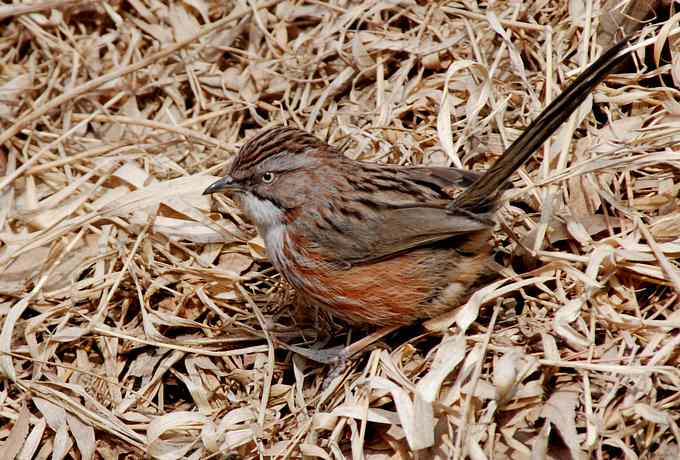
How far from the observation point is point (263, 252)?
516 cm

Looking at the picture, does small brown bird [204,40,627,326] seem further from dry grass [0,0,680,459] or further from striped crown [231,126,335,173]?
dry grass [0,0,680,459]

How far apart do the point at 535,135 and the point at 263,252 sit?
69.7 inches

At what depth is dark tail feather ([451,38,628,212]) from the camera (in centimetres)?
392

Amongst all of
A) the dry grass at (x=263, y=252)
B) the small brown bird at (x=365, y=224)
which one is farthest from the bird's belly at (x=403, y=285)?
the dry grass at (x=263, y=252)

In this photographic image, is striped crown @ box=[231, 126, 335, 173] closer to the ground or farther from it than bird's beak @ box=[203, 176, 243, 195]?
farther from it

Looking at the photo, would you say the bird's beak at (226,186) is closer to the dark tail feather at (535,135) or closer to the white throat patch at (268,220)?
the white throat patch at (268,220)

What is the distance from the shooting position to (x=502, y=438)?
3840 millimetres

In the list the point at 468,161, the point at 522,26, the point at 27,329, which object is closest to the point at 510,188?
the point at 468,161

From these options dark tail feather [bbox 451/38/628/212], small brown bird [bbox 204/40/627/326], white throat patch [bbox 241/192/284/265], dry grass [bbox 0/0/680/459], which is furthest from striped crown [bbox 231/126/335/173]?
dark tail feather [bbox 451/38/628/212]

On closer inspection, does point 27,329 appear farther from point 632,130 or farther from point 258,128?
point 632,130

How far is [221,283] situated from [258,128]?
4.01 ft

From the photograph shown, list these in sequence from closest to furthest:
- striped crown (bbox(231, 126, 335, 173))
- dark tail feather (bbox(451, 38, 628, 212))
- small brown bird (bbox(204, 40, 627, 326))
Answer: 1. dark tail feather (bbox(451, 38, 628, 212))
2. small brown bird (bbox(204, 40, 627, 326))
3. striped crown (bbox(231, 126, 335, 173))

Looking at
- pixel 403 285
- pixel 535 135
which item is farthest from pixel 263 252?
pixel 535 135

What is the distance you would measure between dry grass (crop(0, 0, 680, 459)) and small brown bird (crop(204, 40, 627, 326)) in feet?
0.65
